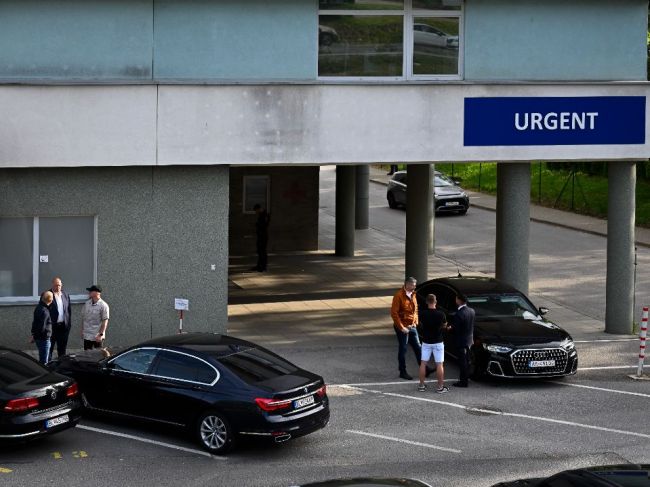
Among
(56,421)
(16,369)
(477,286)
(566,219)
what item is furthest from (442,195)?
(56,421)

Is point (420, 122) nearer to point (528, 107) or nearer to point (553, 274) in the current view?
point (528, 107)

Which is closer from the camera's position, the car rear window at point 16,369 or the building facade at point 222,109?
the car rear window at point 16,369

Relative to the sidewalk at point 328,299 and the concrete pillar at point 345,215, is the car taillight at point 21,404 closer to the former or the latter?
the sidewalk at point 328,299

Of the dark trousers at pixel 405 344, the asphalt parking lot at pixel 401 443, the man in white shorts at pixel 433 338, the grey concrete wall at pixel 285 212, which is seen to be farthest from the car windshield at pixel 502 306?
the grey concrete wall at pixel 285 212

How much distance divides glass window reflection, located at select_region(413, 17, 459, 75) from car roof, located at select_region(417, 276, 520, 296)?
3.85 metres

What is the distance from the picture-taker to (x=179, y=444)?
16.5 m

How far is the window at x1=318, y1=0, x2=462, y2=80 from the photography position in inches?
892

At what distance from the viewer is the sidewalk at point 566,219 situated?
129 feet

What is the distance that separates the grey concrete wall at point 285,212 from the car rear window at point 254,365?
18.0 metres

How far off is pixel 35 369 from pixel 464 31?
1074cm

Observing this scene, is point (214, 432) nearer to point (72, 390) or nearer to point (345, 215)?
point (72, 390)

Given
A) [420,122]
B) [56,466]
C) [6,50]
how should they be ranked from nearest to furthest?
[56,466] < [6,50] < [420,122]

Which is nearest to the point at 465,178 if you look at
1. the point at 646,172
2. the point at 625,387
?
the point at 646,172

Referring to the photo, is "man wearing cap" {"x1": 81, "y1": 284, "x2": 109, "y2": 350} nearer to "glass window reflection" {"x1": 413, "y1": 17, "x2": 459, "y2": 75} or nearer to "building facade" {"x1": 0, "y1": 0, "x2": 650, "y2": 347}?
"building facade" {"x1": 0, "y1": 0, "x2": 650, "y2": 347}
